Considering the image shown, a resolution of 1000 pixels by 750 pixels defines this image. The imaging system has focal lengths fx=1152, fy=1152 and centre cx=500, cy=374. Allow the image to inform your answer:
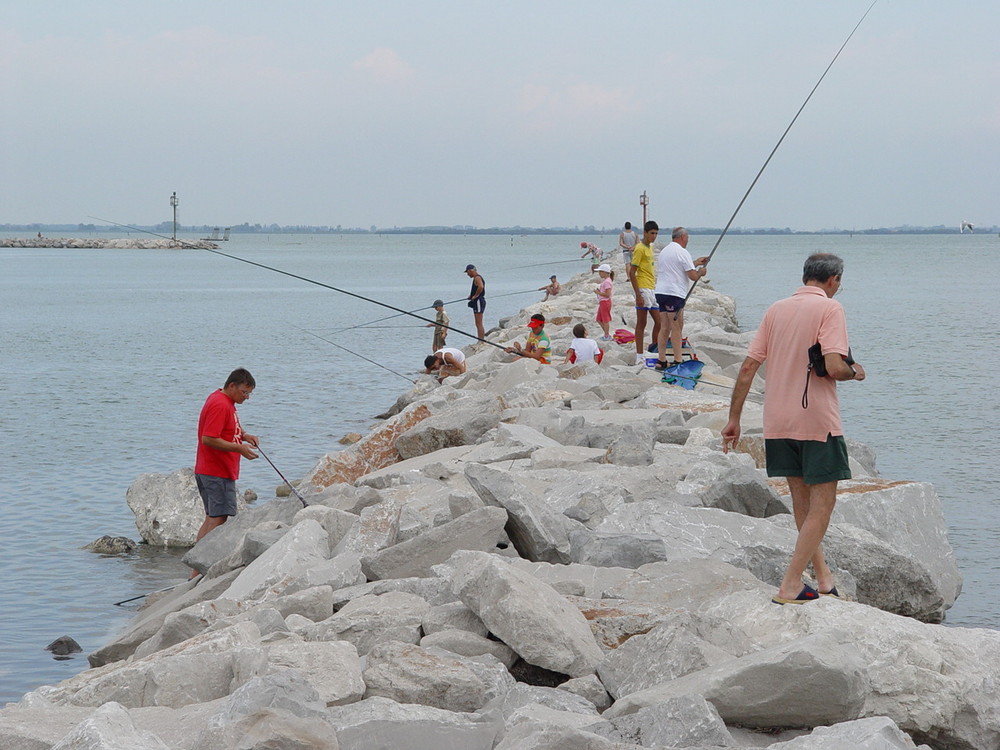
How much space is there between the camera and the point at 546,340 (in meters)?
15.3

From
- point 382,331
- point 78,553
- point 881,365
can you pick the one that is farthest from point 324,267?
point 78,553

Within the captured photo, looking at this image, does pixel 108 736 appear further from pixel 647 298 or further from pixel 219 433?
pixel 647 298

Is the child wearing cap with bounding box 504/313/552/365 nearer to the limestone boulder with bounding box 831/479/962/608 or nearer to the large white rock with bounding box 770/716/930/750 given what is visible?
the limestone boulder with bounding box 831/479/962/608

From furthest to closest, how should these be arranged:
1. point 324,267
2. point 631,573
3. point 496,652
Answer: point 324,267 → point 631,573 → point 496,652

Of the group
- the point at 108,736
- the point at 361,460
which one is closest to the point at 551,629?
the point at 108,736

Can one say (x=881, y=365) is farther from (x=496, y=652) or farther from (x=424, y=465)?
(x=496, y=652)

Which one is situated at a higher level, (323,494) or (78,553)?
(323,494)

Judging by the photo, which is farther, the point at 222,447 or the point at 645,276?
the point at 645,276

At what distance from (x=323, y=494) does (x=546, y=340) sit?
291 inches

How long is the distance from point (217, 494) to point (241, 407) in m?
9.89

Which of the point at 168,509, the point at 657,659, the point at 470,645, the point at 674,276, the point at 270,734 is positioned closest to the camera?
the point at 270,734

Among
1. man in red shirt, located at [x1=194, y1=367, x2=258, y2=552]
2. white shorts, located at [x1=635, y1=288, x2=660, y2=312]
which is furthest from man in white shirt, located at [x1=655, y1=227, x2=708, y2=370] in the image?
man in red shirt, located at [x1=194, y1=367, x2=258, y2=552]

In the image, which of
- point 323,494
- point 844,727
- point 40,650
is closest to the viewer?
point 844,727

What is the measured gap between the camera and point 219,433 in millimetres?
8000
